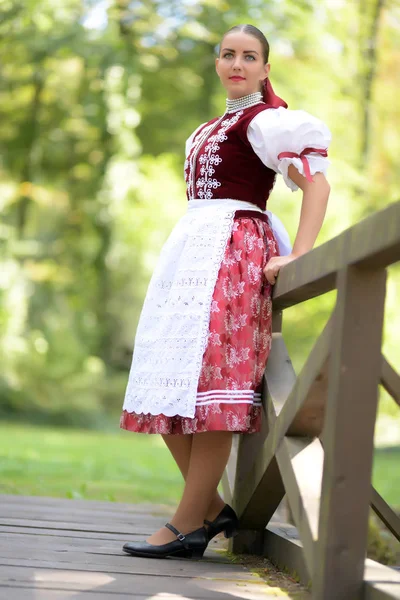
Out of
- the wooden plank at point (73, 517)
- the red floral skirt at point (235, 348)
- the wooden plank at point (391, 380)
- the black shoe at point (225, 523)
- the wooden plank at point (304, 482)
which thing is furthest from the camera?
the wooden plank at point (73, 517)

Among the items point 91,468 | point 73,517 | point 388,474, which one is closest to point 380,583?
point 73,517

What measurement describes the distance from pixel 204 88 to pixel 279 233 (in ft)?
35.6

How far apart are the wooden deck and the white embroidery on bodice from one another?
0.96 metres

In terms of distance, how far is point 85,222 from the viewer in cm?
1455

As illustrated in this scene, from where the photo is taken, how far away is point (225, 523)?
94.7 inches

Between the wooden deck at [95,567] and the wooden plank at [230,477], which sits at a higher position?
the wooden plank at [230,477]

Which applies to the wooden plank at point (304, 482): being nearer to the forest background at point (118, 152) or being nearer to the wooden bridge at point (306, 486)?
the wooden bridge at point (306, 486)

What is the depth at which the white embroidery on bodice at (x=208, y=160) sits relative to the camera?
2449mm

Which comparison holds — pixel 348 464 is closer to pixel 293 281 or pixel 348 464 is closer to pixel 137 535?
pixel 293 281

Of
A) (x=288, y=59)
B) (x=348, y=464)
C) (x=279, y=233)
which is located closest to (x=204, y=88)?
(x=288, y=59)

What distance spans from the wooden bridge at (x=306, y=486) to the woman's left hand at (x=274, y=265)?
0.03m

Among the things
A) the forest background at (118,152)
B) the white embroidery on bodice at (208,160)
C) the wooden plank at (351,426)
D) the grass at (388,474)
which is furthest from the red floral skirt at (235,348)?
the forest background at (118,152)

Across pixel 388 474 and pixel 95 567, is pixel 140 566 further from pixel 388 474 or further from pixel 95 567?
pixel 388 474

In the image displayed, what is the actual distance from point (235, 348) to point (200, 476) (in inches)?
13.4
